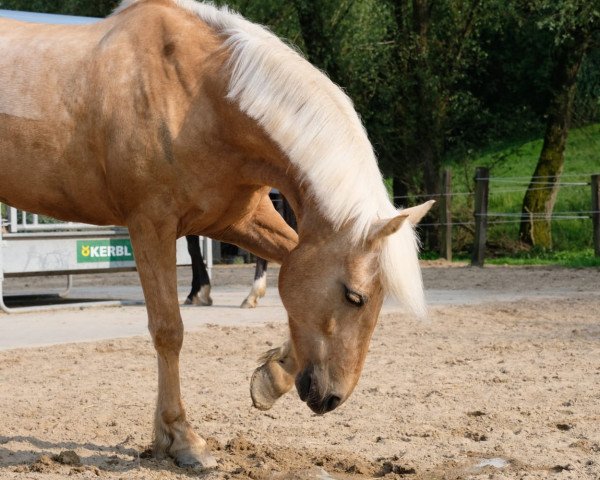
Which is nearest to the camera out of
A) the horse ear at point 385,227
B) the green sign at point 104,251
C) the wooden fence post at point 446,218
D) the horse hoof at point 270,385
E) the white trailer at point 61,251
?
the horse ear at point 385,227

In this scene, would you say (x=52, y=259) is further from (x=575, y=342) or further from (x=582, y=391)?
(x=582, y=391)

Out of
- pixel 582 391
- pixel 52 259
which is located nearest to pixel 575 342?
pixel 582 391

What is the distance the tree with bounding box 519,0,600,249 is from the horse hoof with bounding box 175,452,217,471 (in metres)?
12.9

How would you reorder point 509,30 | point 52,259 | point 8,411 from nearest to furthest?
1. point 8,411
2. point 52,259
3. point 509,30

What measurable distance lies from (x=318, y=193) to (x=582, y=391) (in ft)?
7.55

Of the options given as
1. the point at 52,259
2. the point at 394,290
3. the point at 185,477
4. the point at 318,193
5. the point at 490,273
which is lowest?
the point at 490,273

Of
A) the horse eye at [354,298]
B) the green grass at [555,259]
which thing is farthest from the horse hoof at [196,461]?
the green grass at [555,259]

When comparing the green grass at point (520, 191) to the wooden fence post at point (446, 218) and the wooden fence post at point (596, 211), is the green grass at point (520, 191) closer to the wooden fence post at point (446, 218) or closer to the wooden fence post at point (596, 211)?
the wooden fence post at point (596, 211)

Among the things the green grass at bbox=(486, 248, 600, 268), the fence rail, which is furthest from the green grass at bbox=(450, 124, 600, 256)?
the fence rail

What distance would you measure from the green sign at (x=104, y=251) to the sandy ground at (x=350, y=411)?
8.22 feet

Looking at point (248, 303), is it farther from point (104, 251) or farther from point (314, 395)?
point (314, 395)

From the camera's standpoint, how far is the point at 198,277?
9656 mm

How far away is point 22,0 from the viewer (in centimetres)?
2244

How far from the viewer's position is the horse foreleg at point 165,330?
3.88 m
